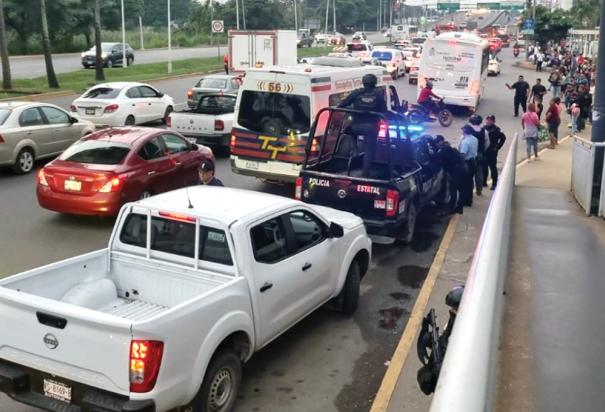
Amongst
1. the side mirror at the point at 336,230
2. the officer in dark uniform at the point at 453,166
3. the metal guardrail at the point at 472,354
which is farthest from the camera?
the officer in dark uniform at the point at 453,166

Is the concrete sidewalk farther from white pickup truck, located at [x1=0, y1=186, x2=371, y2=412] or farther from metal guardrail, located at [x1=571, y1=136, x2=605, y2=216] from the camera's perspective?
white pickup truck, located at [x1=0, y1=186, x2=371, y2=412]

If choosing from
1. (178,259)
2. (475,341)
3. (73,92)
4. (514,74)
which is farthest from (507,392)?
(514,74)

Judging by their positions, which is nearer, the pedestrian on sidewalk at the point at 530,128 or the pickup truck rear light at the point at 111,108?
the pedestrian on sidewalk at the point at 530,128

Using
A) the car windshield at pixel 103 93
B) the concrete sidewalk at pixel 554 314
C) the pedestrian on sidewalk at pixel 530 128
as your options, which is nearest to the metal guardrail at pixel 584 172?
the concrete sidewalk at pixel 554 314

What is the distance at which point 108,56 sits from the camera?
4572 cm

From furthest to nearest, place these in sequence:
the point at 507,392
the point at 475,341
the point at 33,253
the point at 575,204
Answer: the point at 575,204 → the point at 33,253 → the point at 507,392 → the point at 475,341

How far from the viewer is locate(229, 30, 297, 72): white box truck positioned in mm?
34938

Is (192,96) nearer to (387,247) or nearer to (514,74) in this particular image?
(387,247)

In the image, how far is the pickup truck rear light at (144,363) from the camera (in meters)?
4.78

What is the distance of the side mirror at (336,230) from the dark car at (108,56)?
1592 inches

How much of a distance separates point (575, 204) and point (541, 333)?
7486mm

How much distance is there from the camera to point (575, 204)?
13.5 m

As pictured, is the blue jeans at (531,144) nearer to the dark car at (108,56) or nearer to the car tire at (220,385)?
the car tire at (220,385)

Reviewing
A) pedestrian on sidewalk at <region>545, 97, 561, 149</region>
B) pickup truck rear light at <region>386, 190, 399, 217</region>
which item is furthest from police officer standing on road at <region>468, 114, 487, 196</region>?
pedestrian on sidewalk at <region>545, 97, 561, 149</region>
